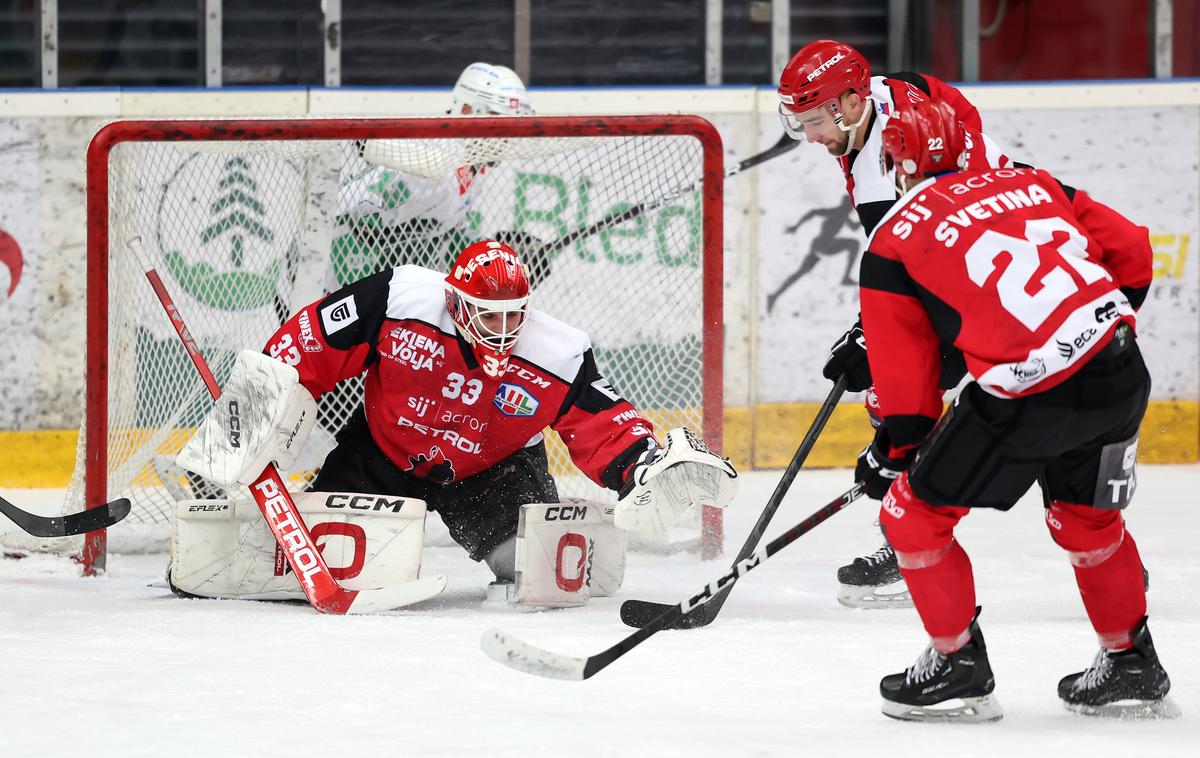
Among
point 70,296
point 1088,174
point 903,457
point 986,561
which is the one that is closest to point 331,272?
point 70,296

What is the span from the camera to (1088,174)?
5.24 m

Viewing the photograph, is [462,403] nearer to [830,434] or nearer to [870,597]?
[870,597]

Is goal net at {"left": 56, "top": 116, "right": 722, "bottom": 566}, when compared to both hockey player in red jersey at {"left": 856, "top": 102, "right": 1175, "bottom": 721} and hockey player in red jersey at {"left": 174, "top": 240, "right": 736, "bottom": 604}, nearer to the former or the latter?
hockey player in red jersey at {"left": 174, "top": 240, "right": 736, "bottom": 604}

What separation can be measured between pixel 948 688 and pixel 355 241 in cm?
240

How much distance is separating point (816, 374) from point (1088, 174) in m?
1.15

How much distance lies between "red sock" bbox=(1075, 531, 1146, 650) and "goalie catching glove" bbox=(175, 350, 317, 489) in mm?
1585

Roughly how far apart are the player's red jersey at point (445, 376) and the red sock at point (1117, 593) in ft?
3.79

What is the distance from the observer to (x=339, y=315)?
122 inches

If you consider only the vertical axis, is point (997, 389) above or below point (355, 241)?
below

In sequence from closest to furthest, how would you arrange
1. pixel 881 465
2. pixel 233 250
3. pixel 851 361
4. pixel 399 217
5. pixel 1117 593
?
1. pixel 1117 593
2. pixel 881 465
3. pixel 851 361
4. pixel 399 217
5. pixel 233 250

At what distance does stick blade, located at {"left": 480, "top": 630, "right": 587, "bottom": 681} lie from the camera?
2105mm

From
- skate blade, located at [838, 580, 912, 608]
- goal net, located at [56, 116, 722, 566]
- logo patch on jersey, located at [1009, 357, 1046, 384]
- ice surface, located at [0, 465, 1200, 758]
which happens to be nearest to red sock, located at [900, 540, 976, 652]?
ice surface, located at [0, 465, 1200, 758]

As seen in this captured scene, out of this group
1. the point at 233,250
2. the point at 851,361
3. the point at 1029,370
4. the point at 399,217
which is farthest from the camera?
the point at 233,250

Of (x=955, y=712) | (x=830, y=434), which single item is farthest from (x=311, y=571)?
(x=830, y=434)
